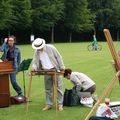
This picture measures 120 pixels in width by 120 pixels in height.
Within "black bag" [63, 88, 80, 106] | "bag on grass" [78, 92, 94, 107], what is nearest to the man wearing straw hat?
"black bag" [63, 88, 80, 106]

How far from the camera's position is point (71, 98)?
39.6 ft

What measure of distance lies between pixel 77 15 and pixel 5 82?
81.8m

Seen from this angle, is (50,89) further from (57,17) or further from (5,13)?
(57,17)

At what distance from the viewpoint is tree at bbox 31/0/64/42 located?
271 feet

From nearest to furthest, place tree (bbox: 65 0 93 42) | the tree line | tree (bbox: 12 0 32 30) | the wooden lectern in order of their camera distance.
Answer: the wooden lectern → tree (bbox: 12 0 32 30) → the tree line → tree (bbox: 65 0 93 42)

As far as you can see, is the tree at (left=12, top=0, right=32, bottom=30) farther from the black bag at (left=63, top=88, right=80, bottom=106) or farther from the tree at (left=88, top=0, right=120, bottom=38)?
the black bag at (left=63, top=88, right=80, bottom=106)

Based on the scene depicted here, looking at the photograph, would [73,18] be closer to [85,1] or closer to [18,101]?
[85,1]

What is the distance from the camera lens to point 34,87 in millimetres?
16203

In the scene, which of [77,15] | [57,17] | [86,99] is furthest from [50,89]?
[77,15]

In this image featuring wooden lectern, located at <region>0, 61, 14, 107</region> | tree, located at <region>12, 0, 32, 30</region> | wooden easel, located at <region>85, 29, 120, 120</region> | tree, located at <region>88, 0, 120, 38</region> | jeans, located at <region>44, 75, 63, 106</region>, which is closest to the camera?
wooden easel, located at <region>85, 29, 120, 120</region>

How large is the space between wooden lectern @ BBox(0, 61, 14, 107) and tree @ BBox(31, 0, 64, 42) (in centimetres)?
7019

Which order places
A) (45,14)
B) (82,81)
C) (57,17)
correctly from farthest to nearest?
(57,17)
(45,14)
(82,81)

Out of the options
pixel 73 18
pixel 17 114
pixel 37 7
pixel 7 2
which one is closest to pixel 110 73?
pixel 17 114

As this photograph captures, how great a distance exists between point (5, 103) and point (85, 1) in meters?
82.8
